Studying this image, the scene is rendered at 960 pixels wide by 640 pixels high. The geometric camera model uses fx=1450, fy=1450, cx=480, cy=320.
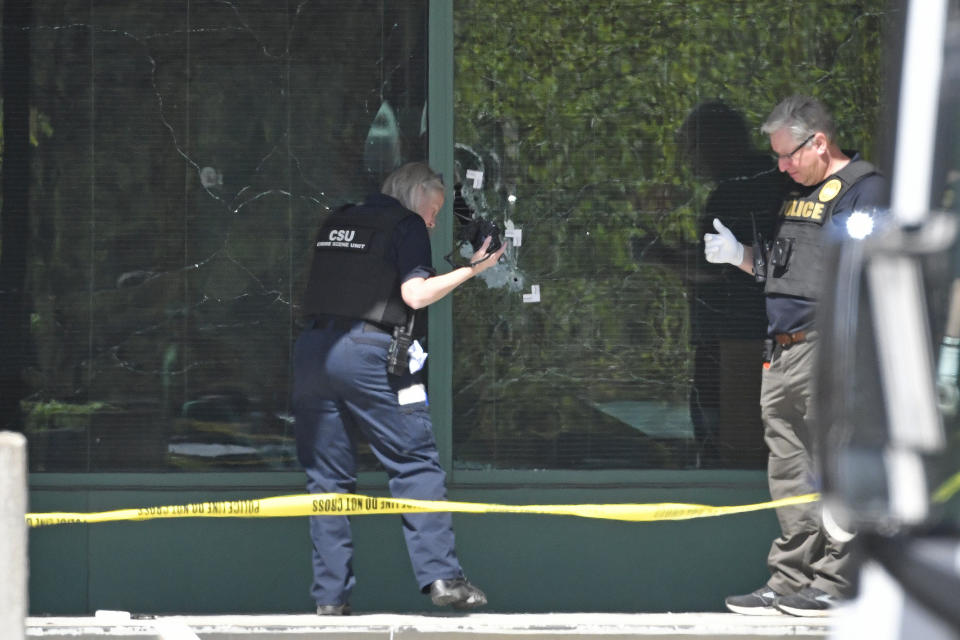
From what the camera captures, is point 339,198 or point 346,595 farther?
point 339,198

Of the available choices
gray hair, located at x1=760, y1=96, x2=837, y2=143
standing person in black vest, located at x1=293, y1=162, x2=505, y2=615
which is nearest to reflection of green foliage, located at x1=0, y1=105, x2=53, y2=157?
standing person in black vest, located at x1=293, y1=162, x2=505, y2=615

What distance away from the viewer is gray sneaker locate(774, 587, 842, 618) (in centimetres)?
575

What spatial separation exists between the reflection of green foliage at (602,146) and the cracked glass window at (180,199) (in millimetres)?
420

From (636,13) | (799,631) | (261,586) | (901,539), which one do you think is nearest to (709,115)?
(636,13)

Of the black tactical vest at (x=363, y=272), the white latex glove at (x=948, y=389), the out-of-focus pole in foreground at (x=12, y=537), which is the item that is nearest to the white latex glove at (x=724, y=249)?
the black tactical vest at (x=363, y=272)

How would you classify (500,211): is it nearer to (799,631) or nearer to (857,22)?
(857,22)

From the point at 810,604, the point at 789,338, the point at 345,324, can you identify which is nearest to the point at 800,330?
the point at 789,338

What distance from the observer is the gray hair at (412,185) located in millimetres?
5836

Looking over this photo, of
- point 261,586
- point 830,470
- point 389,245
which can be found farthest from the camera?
point 261,586

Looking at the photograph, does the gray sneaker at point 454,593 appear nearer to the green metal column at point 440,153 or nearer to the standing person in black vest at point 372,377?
the standing person in black vest at point 372,377

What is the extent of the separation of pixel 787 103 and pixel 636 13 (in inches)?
41.8

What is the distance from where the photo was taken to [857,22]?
259 inches

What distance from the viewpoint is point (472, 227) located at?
6160 mm

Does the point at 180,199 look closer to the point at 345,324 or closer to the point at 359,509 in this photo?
the point at 345,324
